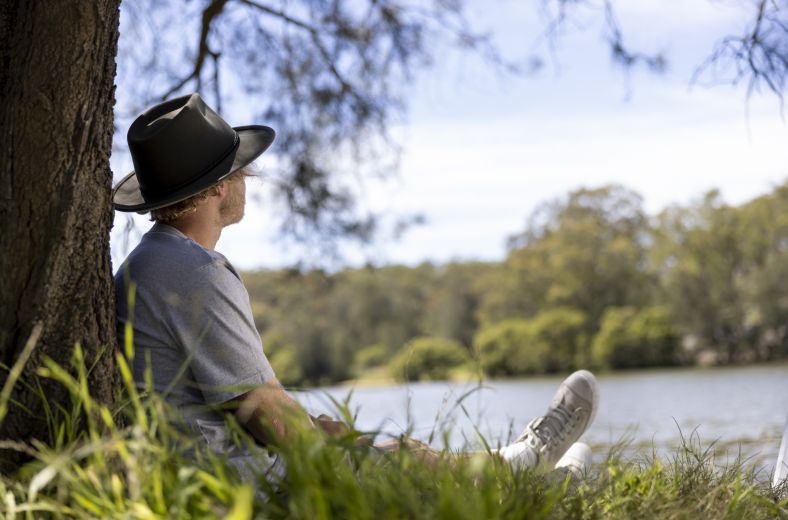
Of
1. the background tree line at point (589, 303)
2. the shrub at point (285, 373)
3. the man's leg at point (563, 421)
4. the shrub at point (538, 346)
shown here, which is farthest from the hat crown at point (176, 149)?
the shrub at point (538, 346)

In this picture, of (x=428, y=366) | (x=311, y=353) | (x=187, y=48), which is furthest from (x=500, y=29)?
(x=311, y=353)

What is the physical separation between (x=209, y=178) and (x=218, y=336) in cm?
41

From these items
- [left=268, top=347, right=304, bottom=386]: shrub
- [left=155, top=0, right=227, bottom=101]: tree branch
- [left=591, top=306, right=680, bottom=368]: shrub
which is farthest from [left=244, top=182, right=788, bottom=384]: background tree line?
[left=155, top=0, right=227, bottom=101]: tree branch

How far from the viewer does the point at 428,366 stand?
28797mm

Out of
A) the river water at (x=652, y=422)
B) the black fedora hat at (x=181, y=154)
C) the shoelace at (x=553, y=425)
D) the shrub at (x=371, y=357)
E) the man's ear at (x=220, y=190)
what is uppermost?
the black fedora hat at (x=181, y=154)

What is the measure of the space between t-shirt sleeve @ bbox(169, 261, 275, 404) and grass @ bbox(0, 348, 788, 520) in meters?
0.14

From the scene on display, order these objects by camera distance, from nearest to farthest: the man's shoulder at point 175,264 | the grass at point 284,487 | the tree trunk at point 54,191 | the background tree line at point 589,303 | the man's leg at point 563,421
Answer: the grass at point 284,487, the tree trunk at point 54,191, the man's shoulder at point 175,264, the man's leg at point 563,421, the background tree line at point 589,303

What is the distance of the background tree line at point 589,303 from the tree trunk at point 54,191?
23714mm

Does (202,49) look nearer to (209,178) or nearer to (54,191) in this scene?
(209,178)

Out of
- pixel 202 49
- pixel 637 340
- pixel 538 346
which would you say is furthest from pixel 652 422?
pixel 538 346

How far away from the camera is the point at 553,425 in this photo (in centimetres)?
236

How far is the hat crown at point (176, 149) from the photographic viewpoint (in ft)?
6.18

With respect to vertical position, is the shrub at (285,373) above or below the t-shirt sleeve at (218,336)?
below

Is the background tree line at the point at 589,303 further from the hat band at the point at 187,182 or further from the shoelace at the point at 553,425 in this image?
the hat band at the point at 187,182
